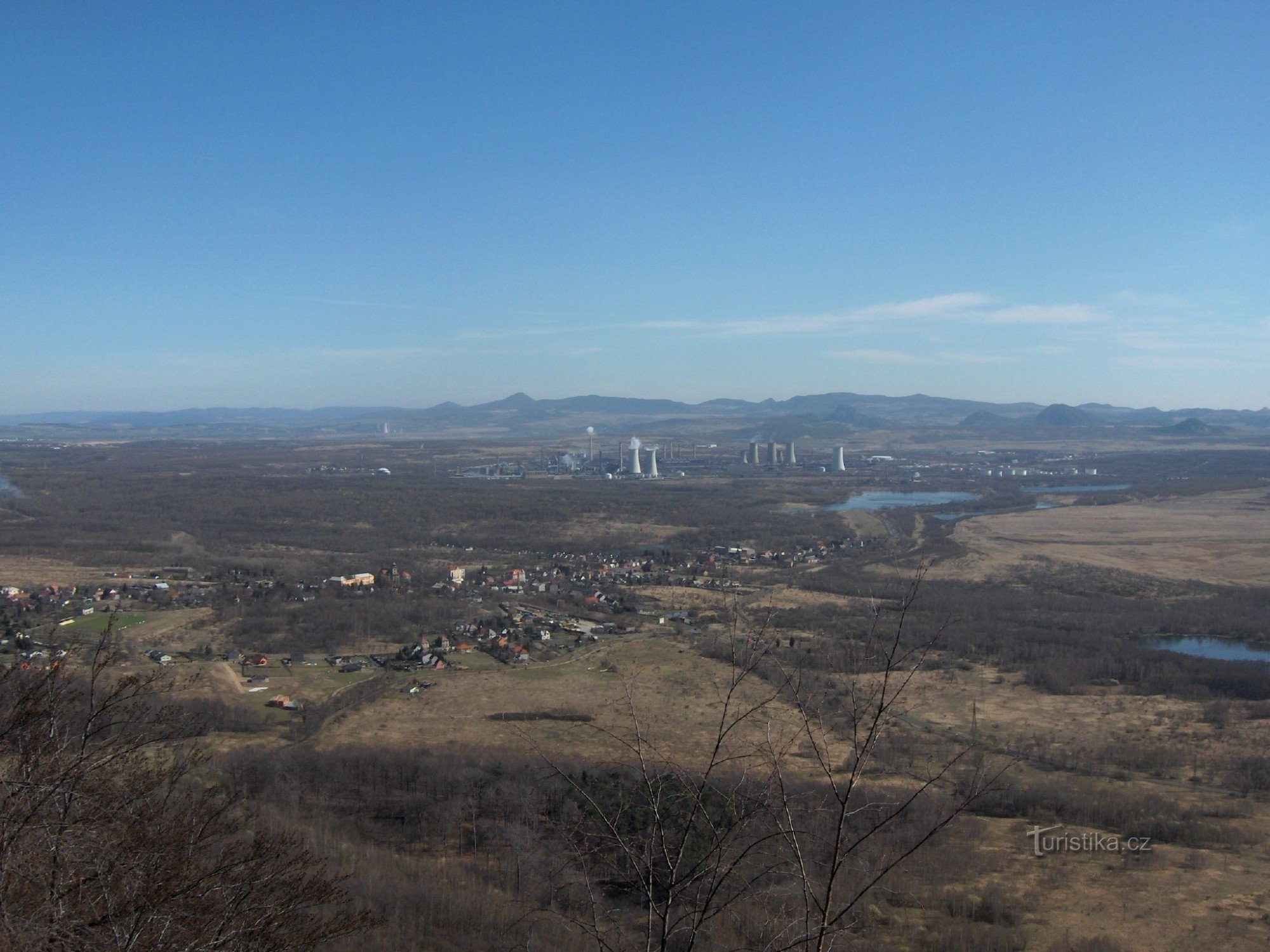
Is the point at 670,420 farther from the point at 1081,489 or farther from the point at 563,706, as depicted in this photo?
the point at 563,706

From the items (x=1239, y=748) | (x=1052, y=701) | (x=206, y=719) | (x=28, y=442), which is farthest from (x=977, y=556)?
(x=28, y=442)

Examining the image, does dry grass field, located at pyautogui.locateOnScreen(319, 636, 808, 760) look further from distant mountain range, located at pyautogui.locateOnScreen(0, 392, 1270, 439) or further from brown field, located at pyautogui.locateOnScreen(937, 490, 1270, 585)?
distant mountain range, located at pyautogui.locateOnScreen(0, 392, 1270, 439)

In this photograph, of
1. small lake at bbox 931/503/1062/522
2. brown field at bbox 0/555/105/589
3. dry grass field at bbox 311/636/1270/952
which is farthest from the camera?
small lake at bbox 931/503/1062/522

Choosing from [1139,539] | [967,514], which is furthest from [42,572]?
[1139,539]

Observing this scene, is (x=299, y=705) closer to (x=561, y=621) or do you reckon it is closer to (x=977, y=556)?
(x=561, y=621)

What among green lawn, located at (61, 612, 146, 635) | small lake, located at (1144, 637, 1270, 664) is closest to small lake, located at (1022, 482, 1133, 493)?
small lake, located at (1144, 637, 1270, 664)
